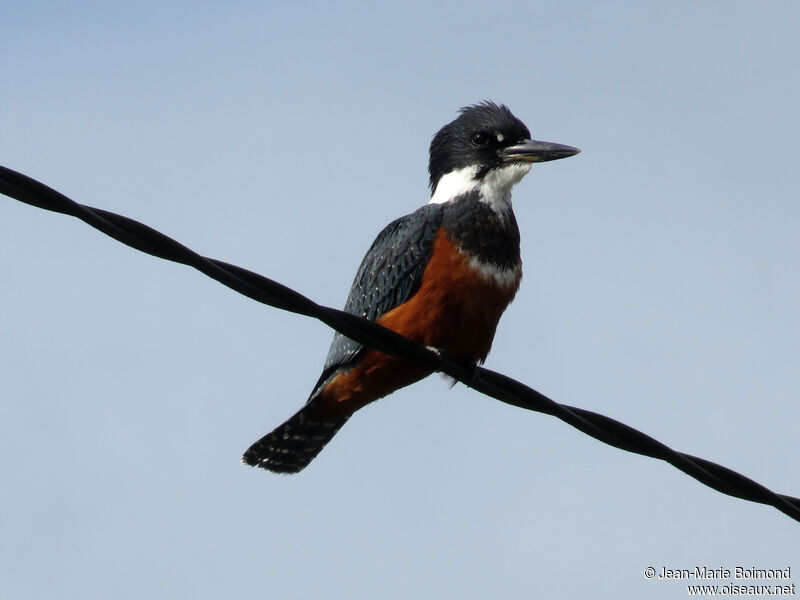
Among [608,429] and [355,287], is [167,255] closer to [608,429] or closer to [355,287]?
[608,429]

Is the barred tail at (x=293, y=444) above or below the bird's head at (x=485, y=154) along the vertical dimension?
below

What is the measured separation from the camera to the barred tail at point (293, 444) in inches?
257

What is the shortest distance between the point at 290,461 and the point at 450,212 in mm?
1917

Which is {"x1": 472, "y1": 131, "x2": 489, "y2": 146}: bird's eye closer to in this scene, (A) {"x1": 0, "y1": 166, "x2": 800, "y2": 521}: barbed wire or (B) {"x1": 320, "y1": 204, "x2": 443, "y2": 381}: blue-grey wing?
(B) {"x1": 320, "y1": 204, "x2": 443, "y2": 381}: blue-grey wing

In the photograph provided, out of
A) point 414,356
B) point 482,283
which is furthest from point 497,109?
point 414,356

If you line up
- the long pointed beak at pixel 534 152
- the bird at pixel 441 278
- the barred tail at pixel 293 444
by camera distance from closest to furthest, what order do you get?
the bird at pixel 441 278 < the long pointed beak at pixel 534 152 < the barred tail at pixel 293 444

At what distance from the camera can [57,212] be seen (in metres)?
3.11

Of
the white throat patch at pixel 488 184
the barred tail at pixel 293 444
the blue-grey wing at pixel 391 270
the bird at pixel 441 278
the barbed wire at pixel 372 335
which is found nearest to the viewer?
the barbed wire at pixel 372 335

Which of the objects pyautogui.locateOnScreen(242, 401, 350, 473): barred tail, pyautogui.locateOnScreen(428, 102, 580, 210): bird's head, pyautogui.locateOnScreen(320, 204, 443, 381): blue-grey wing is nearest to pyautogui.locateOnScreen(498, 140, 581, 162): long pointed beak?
pyautogui.locateOnScreen(428, 102, 580, 210): bird's head

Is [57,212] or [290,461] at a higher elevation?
[290,461]

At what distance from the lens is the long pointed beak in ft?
20.8

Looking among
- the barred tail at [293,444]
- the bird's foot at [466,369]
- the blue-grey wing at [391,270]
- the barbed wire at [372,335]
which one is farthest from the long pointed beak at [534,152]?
the barbed wire at [372,335]

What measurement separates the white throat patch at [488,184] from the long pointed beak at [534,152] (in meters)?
0.04

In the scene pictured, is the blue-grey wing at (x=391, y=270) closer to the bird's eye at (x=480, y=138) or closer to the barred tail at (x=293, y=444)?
the barred tail at (x=293, y=444)
